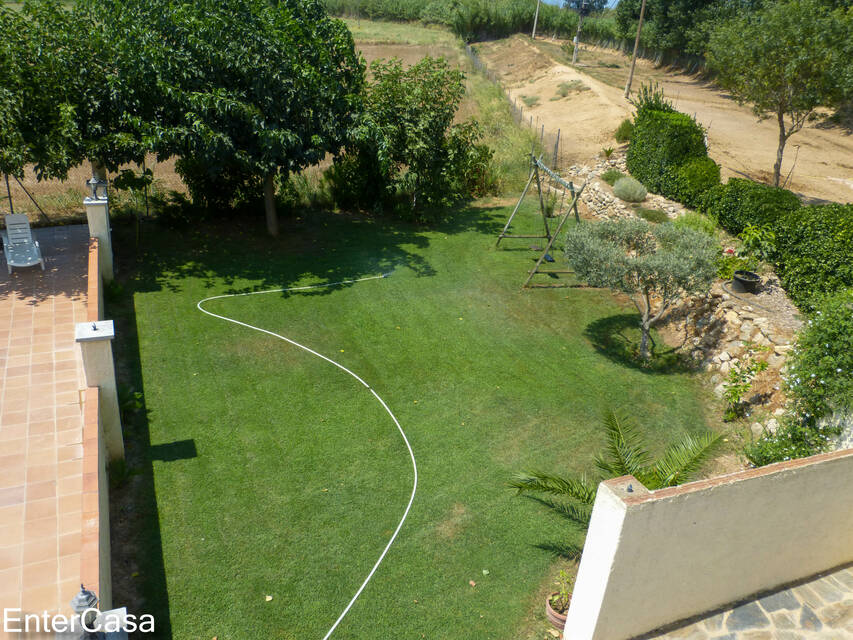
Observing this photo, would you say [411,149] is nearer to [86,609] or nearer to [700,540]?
[700,540]

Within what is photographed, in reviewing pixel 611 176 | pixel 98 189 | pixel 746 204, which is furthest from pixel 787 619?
pixel 611 176

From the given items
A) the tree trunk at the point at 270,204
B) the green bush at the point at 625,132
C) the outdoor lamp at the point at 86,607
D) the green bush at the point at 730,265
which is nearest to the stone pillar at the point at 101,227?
the tree trunk at the point at 270,204

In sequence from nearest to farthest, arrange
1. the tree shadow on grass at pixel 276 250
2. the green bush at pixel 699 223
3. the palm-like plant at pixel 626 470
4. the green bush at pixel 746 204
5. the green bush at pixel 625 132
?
the palm-like plant at pixel 626 470
the green bush at pixel 746 204
the tree shadow on grass at pixel 276 250
the green bush at pixel 699 223
the green bush at pixel 625 132

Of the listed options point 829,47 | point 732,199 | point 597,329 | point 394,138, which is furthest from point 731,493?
point 829,47

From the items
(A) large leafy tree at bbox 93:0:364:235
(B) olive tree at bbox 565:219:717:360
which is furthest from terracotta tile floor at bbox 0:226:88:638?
(B) olive tree at bbox 565:219:717:360

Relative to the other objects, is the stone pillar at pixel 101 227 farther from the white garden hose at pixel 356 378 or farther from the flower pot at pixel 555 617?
Answer: the flower pot at pixel 555 617

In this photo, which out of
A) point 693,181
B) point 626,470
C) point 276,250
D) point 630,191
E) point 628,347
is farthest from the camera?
point 630,191
